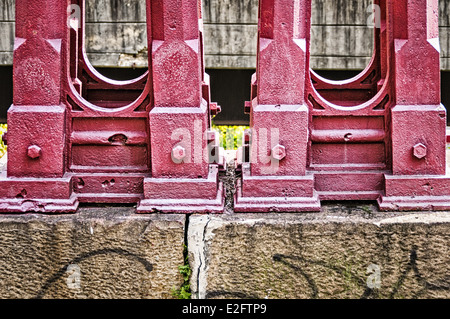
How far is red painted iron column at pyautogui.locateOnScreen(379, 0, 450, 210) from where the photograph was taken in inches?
119

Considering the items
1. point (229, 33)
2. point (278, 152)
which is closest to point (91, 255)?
point (278, 152)

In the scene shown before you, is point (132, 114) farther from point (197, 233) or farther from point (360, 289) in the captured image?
point (360, 289)

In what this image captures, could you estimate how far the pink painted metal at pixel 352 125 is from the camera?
9.93 feet

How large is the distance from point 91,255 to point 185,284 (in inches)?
22.4

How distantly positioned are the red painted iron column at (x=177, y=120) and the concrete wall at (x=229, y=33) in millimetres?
5114

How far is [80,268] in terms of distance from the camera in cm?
299

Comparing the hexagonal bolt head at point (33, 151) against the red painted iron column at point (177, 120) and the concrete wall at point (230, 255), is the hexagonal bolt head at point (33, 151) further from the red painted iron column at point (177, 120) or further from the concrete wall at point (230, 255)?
the red painted iron column at point (177, 120)

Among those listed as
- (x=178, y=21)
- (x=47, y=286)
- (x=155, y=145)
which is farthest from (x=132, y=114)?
(x=47, y=286)

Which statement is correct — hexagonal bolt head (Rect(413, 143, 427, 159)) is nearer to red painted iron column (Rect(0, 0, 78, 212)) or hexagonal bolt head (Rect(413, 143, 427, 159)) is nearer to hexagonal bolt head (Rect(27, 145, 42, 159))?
red painted iron column (Rect(0, 0, 78, 212))

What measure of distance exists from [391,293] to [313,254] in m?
0.51

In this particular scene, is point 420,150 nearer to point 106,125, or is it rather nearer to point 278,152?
point 278,152

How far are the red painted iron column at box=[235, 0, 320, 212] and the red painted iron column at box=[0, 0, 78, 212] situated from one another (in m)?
1.13

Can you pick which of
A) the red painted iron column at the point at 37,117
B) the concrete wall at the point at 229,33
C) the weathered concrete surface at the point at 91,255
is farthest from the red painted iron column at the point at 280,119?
the concrete wall at the point at 229,33

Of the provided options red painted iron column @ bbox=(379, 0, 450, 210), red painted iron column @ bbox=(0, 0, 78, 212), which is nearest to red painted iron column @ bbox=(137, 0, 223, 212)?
red painted iron column @ bbox=(0, 0, 78, 212)
